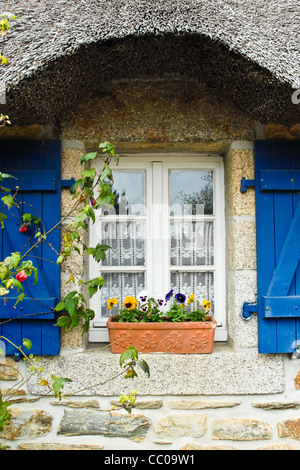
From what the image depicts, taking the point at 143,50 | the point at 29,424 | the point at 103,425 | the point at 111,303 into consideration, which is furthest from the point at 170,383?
the point at 143,50

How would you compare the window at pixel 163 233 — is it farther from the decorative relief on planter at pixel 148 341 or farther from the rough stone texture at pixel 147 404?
the rough stone texture at pixel 147 404

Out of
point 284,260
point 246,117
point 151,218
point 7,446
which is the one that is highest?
point 246,117

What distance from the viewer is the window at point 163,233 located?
2396 mm

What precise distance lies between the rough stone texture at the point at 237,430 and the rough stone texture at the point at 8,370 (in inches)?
44.3

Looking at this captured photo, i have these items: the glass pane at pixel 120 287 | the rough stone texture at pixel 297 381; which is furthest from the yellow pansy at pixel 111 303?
the rough stone texture at pixel 297 381

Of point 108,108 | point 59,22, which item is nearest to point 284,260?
point 108,108

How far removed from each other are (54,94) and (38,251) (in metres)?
0.84

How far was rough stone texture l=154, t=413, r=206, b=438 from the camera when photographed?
2127mm

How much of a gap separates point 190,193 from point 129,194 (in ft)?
1.26

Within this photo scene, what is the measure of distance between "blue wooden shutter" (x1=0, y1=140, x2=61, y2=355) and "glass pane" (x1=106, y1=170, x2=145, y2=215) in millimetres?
398

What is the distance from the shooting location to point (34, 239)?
2.20m

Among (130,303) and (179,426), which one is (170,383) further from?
(130,303)

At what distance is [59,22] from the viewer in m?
1.94

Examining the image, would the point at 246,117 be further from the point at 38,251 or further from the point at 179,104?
the point at 38,251
